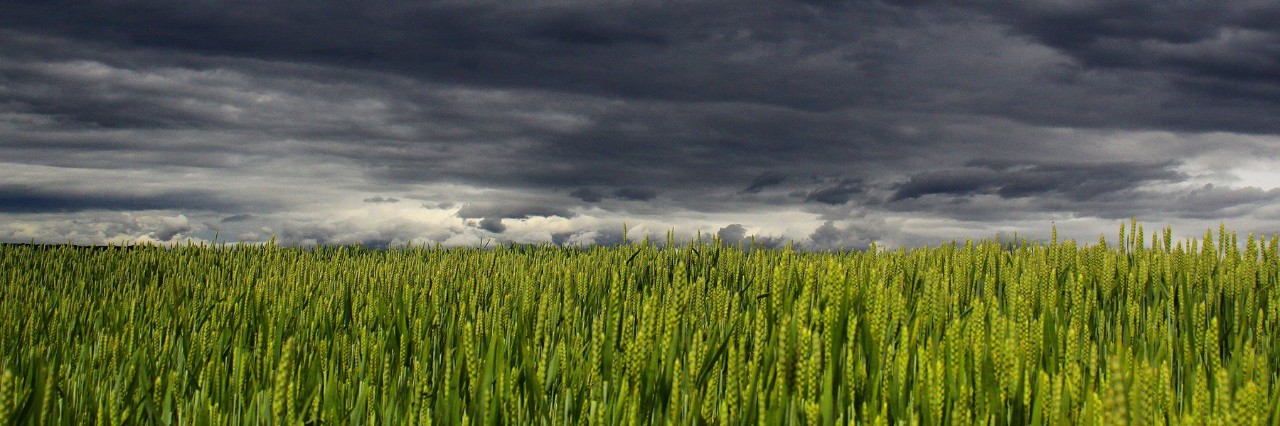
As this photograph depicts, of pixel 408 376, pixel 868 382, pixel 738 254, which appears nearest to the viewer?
pixel 868 382

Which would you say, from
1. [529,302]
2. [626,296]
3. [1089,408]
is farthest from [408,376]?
[1089,408]

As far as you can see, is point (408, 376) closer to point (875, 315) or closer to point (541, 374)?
point (541, 374)

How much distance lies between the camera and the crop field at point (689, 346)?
2539 millimetres

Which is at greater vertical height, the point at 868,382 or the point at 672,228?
the point at 672,228

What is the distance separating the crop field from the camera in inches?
100.0

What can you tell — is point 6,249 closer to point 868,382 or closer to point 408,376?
point 408,376

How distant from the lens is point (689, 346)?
364 cm

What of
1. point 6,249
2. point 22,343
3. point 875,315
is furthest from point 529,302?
point 6,249

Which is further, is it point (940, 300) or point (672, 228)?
point (672, 228)

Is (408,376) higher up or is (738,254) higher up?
(738,254)

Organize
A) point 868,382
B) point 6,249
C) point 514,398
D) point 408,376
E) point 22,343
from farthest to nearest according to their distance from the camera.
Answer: point 6,249 < point 22,343 < point 408,376 < point 868,382 < point 514,398

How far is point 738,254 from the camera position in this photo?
8008mm

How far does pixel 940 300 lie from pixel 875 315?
1.20 metres

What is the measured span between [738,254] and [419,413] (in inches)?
215
